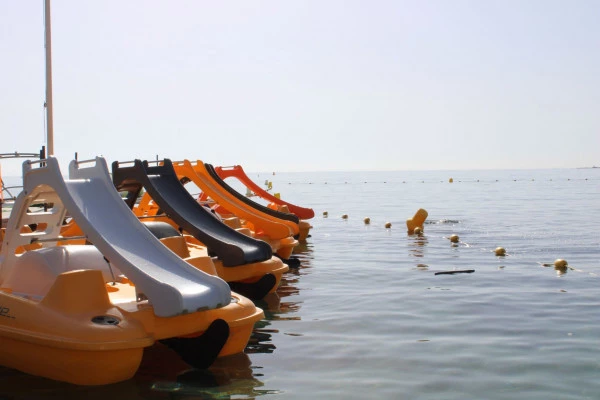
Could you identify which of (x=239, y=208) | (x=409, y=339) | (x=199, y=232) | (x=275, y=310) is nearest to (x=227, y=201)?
(x=239, y=208)

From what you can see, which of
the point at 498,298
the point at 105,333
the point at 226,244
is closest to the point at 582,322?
the point at 498,298

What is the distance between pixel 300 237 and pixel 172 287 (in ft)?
48.1

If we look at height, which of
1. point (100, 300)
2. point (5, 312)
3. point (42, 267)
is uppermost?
point (42, 267)

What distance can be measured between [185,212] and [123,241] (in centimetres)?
386

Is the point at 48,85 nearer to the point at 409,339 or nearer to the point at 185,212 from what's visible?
the point at 185,212

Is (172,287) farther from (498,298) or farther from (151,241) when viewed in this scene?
(498,298)

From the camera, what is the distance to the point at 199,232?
36.3 feet

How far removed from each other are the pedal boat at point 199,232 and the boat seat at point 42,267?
251cm

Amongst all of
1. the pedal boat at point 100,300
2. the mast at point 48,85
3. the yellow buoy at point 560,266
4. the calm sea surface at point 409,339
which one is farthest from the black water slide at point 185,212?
the yellow buoy at point 560,266

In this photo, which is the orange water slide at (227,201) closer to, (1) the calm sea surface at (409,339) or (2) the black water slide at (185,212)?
(1) the calm sea surface at (409,339)

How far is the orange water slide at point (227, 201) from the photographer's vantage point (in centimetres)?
1489

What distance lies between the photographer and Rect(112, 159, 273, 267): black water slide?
426 inches

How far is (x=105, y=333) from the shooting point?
6.49m

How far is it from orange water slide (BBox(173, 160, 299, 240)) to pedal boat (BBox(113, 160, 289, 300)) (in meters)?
3.12
